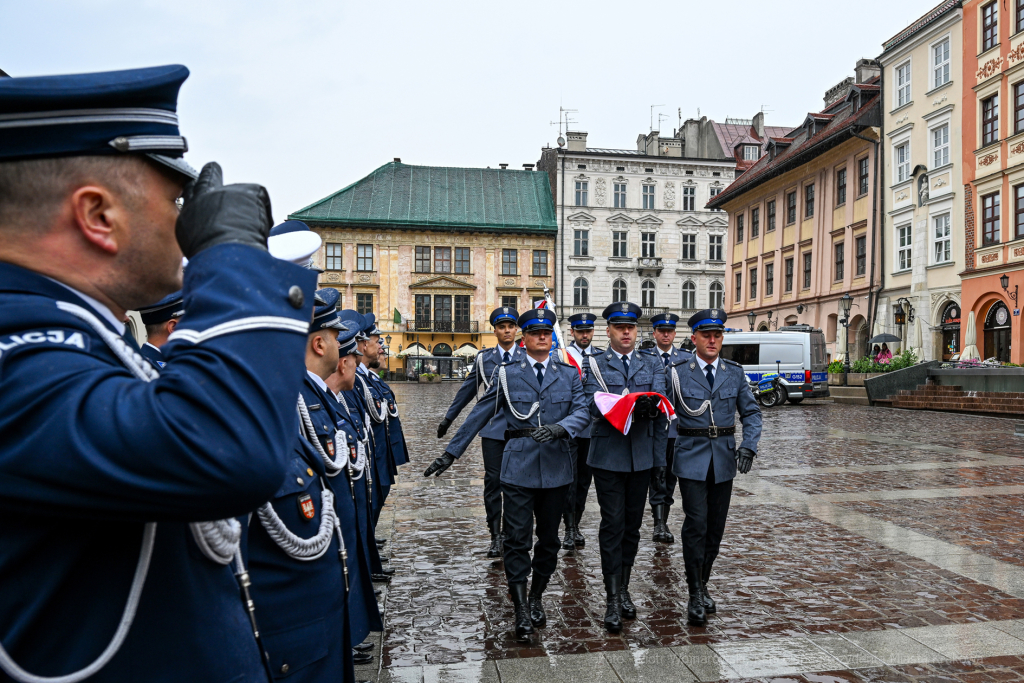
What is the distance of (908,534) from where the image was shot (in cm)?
745

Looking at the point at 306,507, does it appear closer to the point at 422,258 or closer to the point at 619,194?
the point at 422,258

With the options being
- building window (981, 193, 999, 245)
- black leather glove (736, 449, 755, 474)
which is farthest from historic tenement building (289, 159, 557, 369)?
black leather glove (736, 449, 755, 474)

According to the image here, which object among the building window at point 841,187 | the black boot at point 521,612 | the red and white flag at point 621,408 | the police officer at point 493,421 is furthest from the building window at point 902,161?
the black boot at point 521,612

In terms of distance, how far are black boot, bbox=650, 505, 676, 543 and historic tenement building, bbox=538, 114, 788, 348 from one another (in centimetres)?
4791

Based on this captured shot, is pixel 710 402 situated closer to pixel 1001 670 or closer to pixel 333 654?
pixel 1001 670

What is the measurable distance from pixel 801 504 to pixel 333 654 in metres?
7.94

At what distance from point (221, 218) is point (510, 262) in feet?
185

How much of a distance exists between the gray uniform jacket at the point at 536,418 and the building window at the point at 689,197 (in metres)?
54.1

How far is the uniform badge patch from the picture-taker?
8.32 feet

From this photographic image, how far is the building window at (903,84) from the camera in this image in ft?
105

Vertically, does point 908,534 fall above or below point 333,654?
below

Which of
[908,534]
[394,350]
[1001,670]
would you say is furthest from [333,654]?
[394,350]

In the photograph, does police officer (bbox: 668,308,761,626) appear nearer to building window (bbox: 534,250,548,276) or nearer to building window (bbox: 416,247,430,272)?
building window (bbox: 534,250,548,276)

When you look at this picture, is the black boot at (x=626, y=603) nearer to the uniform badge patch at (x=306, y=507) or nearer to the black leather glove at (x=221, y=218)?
the uniform badge patch at (x=306, y=507)
